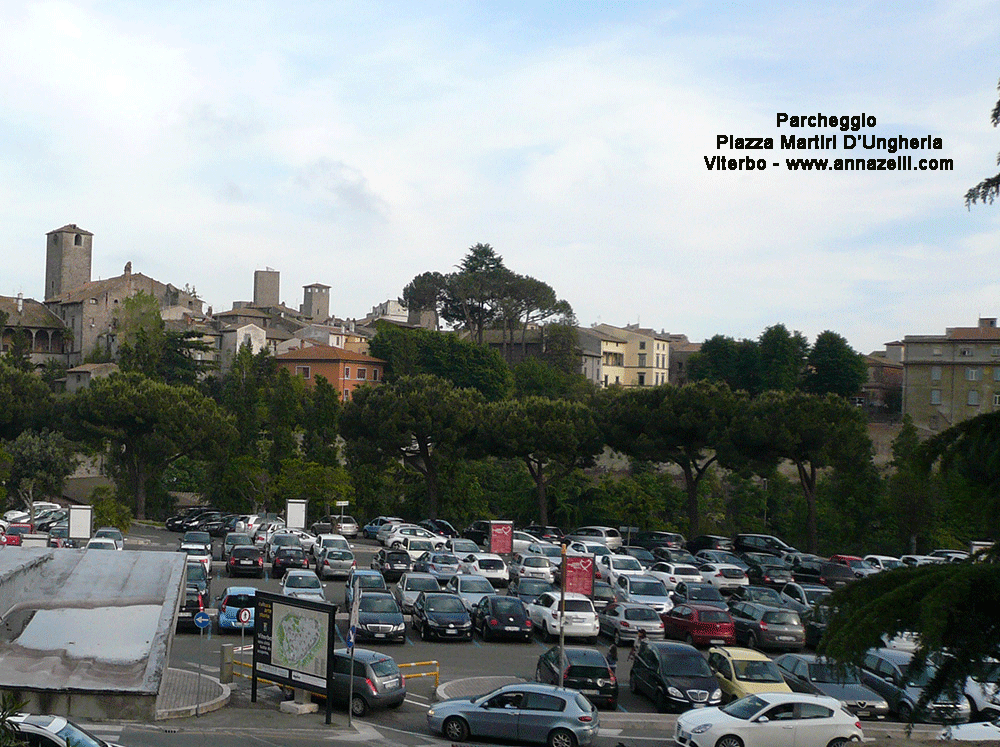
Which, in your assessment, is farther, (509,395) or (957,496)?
(509,395)

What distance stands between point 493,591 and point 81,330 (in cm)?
8789

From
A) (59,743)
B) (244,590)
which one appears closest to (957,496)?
(59,743)

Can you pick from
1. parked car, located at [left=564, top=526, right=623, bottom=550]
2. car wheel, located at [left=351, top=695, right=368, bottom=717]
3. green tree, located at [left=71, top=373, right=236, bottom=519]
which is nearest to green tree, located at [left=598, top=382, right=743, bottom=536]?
parked car, located at [left=564, top=526, right=623, bottom=550]

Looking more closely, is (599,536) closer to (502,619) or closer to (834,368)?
(502,619)

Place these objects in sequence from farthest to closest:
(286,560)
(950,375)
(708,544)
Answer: (950,375), (708,544), (286,560)

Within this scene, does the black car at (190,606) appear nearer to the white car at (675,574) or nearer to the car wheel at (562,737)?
the car wheel at (562,737)

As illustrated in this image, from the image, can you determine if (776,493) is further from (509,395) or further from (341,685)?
(341,685)

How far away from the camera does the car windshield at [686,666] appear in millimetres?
20781

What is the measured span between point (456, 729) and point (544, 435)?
1437 inches

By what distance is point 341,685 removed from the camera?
1969cm

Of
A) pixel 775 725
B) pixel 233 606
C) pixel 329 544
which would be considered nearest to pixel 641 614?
pixel 775 725

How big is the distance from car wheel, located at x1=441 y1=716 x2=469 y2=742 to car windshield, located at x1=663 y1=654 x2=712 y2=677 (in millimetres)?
5052

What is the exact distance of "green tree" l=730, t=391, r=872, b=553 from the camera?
4747 centimetres

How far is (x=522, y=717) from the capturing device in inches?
688
